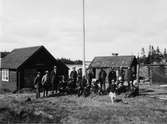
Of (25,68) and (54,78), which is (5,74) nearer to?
(25,68)

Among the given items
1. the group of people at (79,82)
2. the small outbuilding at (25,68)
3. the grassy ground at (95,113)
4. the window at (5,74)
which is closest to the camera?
the grassy ground at (95,113)

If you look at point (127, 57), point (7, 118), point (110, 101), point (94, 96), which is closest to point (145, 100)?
point (110, 101)

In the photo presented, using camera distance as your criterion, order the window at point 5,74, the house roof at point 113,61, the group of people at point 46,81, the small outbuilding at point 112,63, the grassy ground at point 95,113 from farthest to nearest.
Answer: the house roof at point 113,61, the small outbuilding at point 112,63, the window at point 5,74, the group of people at point 46,81, the grassy ground at point 95,113

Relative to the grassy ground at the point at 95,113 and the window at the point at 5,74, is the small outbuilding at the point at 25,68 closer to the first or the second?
the window at the point at 5,74

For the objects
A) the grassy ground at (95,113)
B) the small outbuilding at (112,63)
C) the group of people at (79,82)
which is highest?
the small outbuilding at (112,63)

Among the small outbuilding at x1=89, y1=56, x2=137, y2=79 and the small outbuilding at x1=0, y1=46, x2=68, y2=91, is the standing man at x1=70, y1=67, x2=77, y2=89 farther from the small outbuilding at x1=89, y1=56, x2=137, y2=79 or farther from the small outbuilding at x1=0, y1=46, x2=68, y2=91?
the small outbuilding at x1=89, y1=56, x2=137, y2=79

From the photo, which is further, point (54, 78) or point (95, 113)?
point (54, 78)

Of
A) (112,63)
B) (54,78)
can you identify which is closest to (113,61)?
(112,63)

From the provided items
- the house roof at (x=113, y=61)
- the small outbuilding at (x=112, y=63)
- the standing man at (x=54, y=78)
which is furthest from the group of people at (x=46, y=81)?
the house roof at (x=113, y=61)

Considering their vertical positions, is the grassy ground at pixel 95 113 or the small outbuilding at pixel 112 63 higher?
the small outbuilding at pixel 112 63

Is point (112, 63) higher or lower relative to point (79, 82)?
higher

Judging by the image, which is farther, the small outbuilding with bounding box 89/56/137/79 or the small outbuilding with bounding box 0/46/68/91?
the small outbuilding with bounding box 89/56/137/79

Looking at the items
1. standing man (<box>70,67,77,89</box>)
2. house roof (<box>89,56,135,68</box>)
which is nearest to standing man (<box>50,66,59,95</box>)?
standing man (<box>70,67,77,89</box>)

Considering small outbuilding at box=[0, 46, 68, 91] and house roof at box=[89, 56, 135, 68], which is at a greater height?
house roof at box=[89, 56, 135, 68]
